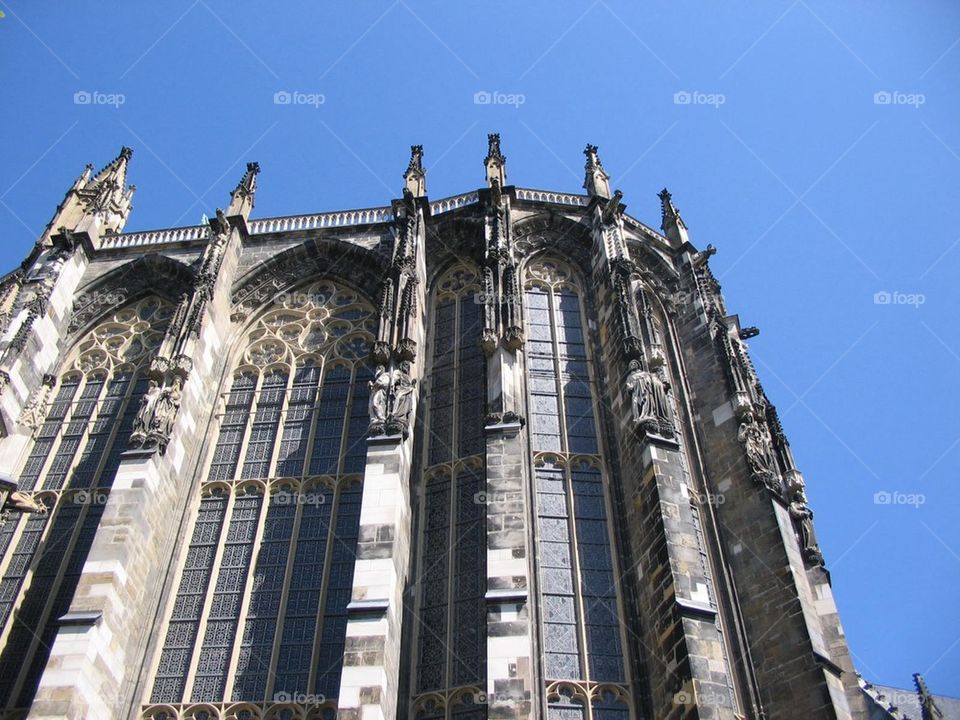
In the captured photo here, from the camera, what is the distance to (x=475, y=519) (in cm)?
1513

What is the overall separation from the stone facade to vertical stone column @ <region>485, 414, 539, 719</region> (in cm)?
5

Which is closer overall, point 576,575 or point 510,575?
point 510,575

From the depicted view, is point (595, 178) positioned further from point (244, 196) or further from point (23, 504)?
point (23, 504)

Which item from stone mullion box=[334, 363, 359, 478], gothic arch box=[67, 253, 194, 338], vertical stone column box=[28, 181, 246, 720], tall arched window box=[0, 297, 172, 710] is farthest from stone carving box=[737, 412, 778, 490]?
gothic arch box=[67, 253, 194, 338]

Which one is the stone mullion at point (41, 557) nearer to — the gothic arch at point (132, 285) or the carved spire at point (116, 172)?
the gothic arch at point (132, 285)

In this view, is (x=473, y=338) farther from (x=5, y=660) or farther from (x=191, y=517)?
(x=5, y=660)

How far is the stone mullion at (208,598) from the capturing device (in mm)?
14159

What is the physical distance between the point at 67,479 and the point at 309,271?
7157 millimetres

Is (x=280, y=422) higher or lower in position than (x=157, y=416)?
higher

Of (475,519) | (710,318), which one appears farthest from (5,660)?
(710,318)

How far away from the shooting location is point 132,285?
21641mm

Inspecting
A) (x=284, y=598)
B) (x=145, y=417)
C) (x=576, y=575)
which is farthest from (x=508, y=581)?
(x=145, y=417)

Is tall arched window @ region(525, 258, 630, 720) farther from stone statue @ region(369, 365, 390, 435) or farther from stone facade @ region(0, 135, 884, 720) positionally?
stone statue @ region(369, 365, 390, 435)

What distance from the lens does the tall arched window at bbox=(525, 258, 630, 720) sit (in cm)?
1291
